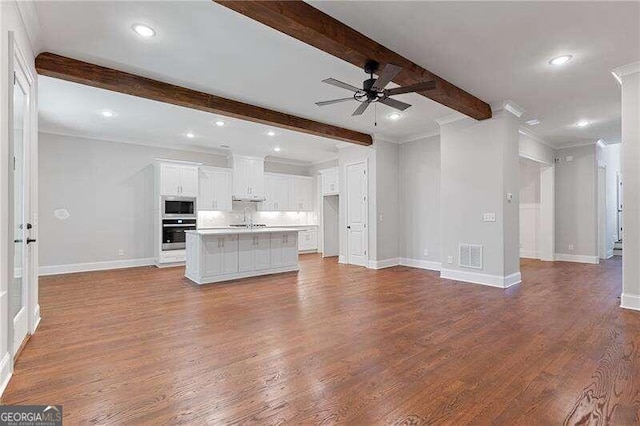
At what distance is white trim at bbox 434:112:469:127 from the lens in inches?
220

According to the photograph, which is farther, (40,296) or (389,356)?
(40,296)

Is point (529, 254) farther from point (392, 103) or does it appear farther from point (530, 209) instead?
point (392, 103)

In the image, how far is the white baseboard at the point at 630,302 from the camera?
381 cm

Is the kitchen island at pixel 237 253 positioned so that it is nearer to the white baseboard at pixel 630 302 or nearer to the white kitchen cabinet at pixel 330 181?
the white kitchen cabinet at pixel 330 181

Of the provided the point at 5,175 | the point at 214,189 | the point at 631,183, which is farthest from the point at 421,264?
the point at 5,175

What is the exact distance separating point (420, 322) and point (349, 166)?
4.88 meters

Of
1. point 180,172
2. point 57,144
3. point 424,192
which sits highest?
point 57,144

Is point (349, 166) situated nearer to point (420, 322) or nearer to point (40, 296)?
point (420, 322)

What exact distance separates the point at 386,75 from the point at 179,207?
19.5 ft

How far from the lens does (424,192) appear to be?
279 inches

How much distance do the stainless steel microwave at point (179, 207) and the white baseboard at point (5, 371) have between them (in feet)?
16.9

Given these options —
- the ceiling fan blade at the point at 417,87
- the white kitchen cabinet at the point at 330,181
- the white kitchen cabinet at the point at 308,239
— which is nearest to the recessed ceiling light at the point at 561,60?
the ceiling fan blade at the point at 417,87

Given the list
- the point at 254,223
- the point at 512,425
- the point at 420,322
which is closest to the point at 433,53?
the point at 420,322

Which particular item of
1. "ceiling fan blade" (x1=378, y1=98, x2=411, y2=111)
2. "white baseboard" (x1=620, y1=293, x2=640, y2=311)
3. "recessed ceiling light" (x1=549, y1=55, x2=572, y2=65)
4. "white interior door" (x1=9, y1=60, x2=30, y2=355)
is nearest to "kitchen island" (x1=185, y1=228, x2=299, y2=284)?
"white interior door" (x1=9, y1=60, x2=30, y2=355)
